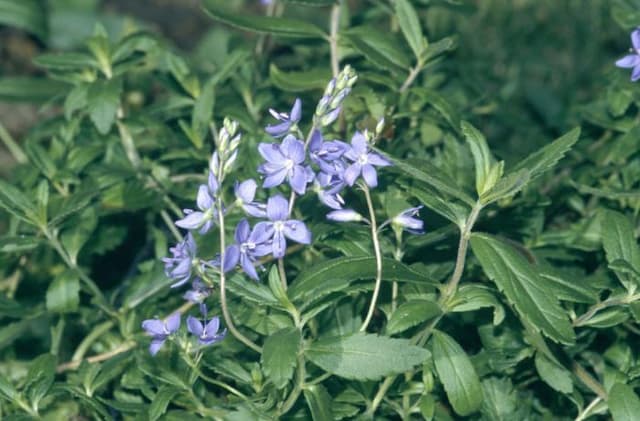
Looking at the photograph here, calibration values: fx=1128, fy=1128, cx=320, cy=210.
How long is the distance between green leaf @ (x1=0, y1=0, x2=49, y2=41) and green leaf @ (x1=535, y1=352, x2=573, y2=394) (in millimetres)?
2783

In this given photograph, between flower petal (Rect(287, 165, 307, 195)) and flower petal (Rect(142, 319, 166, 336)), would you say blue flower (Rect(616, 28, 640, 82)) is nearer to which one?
flower petal (Rect(287, 165, 307, 195))

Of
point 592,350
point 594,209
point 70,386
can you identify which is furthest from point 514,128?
point 70,386

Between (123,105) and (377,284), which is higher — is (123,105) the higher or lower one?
the lower one

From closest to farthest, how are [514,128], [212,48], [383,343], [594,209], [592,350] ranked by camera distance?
[383,343] → [592,350] → [594,209] → [514,128] → [212,48]

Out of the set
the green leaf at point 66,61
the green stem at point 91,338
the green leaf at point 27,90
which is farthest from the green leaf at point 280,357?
the green leaf at point 27,90

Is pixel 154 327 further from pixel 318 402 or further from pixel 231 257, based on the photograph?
pixel 318 402

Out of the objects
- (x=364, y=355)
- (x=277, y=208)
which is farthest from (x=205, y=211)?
(x=364, y=355)

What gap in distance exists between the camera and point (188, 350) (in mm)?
2654

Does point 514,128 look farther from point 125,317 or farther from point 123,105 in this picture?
point 125,317

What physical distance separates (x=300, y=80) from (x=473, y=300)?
111 centimetres

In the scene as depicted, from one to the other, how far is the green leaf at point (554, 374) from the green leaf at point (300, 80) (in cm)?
115

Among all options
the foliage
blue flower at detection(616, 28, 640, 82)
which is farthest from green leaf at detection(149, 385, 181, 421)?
blue flower at detection(616, 28, 640, 82)

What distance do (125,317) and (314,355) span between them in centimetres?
88

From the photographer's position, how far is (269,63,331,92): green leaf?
136 inches
